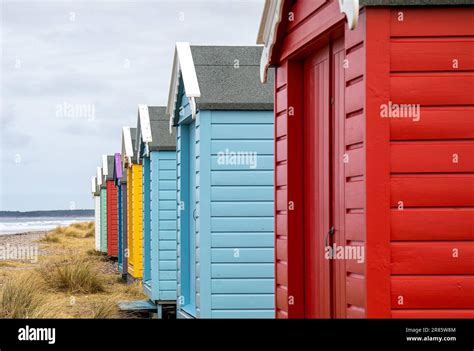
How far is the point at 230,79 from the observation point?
11305 millimetres

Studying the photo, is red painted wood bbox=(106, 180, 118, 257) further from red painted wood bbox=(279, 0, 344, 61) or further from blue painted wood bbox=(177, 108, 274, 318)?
red painted wood bbox=(279, 0, 344, 61)

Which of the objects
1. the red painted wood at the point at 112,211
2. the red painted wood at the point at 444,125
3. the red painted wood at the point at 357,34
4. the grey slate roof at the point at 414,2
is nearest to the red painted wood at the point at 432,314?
the red painted wood at the point at 444,125

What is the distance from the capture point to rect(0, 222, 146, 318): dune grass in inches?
472

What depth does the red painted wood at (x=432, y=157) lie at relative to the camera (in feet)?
17.9

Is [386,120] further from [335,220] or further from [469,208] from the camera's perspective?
[335,220]

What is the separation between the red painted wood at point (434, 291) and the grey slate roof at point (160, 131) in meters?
10.5

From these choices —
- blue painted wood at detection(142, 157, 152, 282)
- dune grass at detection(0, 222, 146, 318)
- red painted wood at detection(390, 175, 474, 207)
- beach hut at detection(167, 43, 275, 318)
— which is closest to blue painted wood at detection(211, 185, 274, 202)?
beach hut at detection(167, 43, 275, 318)

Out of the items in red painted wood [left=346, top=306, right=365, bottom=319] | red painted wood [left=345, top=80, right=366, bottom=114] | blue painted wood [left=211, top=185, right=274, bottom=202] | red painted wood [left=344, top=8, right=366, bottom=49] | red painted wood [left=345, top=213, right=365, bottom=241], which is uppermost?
red painted wood [left=344, top=8, right=366, bottom=49]

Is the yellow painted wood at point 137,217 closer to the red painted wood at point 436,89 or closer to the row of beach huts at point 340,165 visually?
the row of beach huts at point 340,165

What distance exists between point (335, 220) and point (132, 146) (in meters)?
14.1

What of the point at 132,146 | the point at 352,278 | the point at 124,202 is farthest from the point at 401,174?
the point at 124,202

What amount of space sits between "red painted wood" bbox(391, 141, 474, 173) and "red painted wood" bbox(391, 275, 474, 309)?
2.14ft

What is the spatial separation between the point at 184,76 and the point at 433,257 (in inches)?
261
